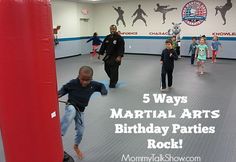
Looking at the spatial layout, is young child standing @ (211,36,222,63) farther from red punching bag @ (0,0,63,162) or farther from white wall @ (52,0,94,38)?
→ red punching bag @ (0,0,63,162)

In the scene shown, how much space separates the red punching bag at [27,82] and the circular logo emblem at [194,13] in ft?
37.3

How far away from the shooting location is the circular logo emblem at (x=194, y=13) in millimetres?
11914

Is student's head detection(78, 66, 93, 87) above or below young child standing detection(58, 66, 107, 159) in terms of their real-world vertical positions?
above

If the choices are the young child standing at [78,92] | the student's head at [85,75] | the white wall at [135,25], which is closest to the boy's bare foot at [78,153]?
the young child standing at [78,92]

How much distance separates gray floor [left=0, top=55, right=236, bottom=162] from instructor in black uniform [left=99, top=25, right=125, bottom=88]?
0.48 meters

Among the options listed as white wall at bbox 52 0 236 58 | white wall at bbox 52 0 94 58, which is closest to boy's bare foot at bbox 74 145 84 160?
white wall at bbox 52 0 94 58

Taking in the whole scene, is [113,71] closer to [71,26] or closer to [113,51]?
[113,51]

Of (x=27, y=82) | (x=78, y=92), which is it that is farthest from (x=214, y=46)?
(x=27, y=82)

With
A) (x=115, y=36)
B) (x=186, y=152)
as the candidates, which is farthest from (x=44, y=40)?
(x=115, y=36)

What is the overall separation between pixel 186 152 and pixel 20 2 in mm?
2559

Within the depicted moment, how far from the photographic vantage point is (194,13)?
39.7 ft

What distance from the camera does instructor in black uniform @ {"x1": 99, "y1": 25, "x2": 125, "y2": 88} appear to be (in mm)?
6148

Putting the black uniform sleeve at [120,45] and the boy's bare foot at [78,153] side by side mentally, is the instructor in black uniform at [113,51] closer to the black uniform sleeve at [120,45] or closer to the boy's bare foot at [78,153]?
the black uniform sleeve at [120,45]

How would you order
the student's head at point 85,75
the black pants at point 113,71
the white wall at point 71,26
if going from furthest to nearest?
the white wall at point 71,26, the black pants at point 113,71, the student's head at point 85,75
